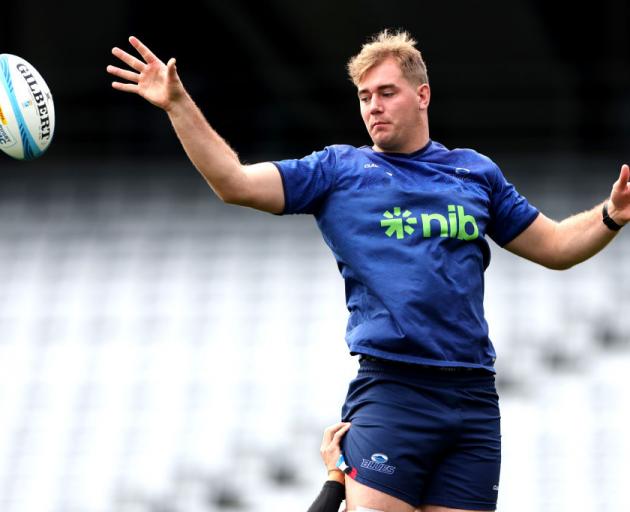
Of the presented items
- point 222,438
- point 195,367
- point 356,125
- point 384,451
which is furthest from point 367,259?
point 356,125

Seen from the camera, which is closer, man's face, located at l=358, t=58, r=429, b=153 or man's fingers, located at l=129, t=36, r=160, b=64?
man's fingers, located at l=129, t=36, r=160, b=64

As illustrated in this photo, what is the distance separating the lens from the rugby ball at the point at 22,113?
185 inches

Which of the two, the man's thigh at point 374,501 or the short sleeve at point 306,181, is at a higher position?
the short sleeve at point 306,181

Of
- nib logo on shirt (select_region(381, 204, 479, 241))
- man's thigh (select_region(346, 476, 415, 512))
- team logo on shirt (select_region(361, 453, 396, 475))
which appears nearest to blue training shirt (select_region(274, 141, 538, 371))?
nib logo on shirt (select_region(381, 204, 479, 241))

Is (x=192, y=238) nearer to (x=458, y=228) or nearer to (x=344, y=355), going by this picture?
(x=344, y=355)

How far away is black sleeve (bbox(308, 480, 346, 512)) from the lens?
4.00m

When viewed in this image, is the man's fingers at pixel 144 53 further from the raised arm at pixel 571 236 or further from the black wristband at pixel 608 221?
the black wristband at pixel 608 221

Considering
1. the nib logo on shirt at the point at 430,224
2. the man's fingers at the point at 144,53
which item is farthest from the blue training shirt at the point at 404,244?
the man's fingers at the point at 144,53

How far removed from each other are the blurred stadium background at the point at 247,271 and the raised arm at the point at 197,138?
542 centimetres

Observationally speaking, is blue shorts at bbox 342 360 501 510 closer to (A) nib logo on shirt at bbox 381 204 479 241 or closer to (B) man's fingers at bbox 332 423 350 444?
(B) man's fingers at bbox 332 423 350 444

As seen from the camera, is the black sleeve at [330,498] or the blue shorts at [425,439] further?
the black sleeve at [330,498]

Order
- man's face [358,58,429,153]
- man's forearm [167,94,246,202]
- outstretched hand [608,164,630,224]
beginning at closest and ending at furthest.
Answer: man's forearm [167,94,246,202] < man's face [358,58,429,153] < outstretched hand [608,164,630,224]

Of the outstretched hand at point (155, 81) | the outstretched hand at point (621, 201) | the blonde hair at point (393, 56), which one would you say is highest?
the blonde hair at point (393, 56)

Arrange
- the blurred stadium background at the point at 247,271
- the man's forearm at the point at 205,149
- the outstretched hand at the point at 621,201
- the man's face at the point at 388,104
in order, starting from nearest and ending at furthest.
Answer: the man's forearm at the point at 205,149, the man's face at the point at 388,104, the outstretched hand at the point at 621,201, the blurred stadium background at the point at 247,271
